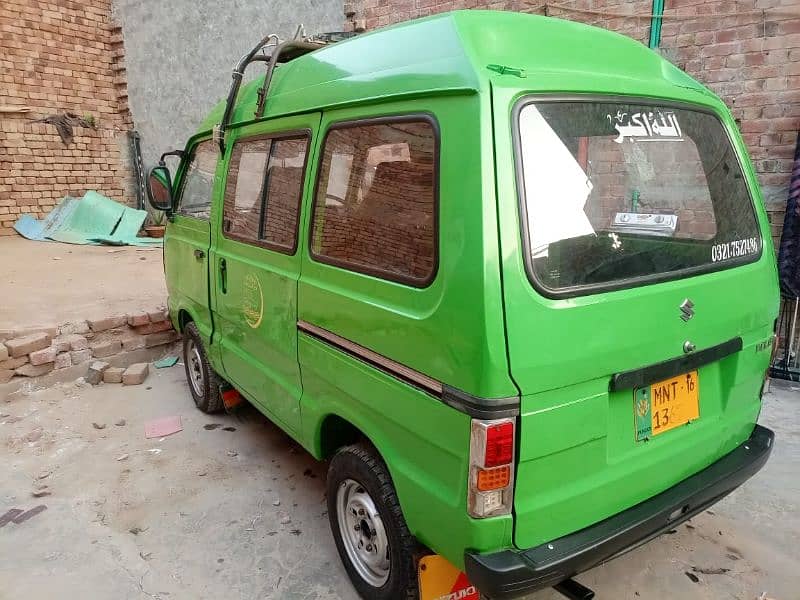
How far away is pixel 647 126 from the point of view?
2.00 meters

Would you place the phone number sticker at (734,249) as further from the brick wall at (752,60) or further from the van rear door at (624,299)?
the brick wall at (752,60)

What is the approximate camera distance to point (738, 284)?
208 centimetres

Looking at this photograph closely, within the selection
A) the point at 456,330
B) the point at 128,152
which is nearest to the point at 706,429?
the point at 456,330

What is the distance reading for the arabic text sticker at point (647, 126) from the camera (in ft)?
6.31

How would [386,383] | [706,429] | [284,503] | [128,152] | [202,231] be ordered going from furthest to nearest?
[128,152] < [202,231] < [284,503] < [706,429] < [386,383]

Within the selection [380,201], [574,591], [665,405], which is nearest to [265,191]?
[380,201]

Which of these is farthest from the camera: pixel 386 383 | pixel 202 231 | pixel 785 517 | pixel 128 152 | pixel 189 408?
pixel 128 152

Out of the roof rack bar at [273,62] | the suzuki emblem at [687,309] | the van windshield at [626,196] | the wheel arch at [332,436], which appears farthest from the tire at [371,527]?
the roof rack bar at [273,62]

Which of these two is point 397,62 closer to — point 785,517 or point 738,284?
point 738,284

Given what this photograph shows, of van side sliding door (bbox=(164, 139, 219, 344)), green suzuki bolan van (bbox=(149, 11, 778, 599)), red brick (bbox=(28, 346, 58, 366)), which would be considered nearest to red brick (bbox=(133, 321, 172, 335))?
red brick (bbox=(28, 346, 58, 366))

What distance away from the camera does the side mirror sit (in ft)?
12.7

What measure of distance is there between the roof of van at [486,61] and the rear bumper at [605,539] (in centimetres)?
138

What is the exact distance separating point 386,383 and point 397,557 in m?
0.66

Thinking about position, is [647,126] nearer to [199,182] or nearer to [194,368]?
[199,182]
